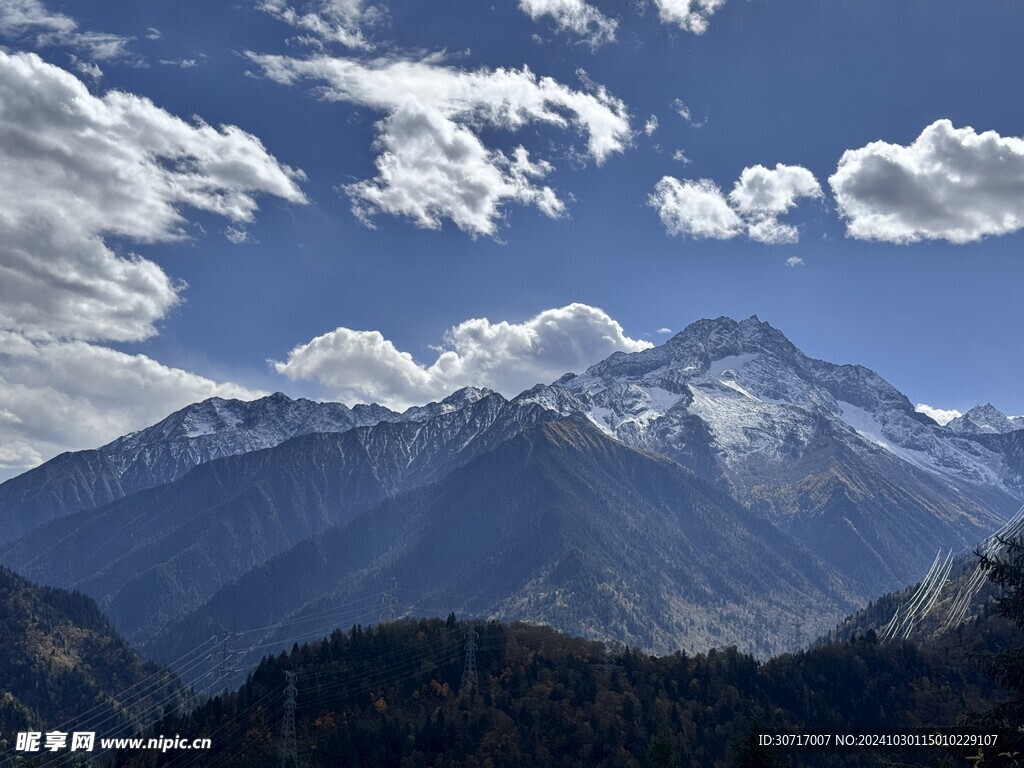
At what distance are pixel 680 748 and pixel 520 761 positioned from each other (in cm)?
3240

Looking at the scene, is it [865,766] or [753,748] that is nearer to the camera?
[753,748]

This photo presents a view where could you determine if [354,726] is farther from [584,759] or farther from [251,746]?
[584,759]

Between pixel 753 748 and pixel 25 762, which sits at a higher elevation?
pixel 753 748

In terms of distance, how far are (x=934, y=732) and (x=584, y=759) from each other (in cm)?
16912

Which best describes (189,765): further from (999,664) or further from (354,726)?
(999,664)

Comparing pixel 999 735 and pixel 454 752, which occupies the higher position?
pixel 999 735

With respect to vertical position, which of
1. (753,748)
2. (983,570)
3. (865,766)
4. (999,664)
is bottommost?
(865,766)

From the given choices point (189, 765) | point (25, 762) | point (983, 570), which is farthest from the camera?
point (189, 765)

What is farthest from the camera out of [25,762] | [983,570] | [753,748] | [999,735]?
[25,762]

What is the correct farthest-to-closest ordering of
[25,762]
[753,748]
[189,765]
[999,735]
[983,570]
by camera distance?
[189,765] → [25,762] → [753,748] → [983,570] → [999,735]

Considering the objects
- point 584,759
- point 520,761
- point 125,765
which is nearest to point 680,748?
point 584,759

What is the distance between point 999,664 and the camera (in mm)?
41750

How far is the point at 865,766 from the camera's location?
19800cm

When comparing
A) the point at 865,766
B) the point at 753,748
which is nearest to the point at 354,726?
the point at 865,766
